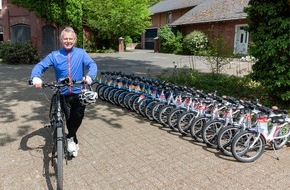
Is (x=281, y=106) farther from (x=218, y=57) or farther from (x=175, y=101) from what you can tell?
(x=218, y=57)

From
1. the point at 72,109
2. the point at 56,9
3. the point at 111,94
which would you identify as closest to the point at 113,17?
the point at 56,9

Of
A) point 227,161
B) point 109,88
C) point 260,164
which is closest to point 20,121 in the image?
point 109,88

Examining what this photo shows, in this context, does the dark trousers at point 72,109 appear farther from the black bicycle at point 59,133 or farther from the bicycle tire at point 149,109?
the bicycle tire at point 149,109

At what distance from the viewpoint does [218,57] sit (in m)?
9.23

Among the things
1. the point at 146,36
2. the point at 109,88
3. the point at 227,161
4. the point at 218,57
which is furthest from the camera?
the point at 146,36

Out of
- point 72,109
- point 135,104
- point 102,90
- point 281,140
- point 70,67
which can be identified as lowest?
point 281,140

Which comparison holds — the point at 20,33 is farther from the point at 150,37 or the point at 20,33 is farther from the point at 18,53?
the point at 150,37

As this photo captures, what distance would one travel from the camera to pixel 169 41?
2850 centimetres

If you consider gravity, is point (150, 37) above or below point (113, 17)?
below

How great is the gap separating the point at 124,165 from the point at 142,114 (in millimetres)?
2247

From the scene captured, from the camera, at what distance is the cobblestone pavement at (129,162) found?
3388mm

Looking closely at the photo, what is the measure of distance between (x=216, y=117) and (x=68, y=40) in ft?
8.68

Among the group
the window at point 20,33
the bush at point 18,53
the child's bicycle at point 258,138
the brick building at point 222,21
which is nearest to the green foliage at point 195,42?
the brick building at point 222,21

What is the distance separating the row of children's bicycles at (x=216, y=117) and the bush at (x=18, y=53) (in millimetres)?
12030
